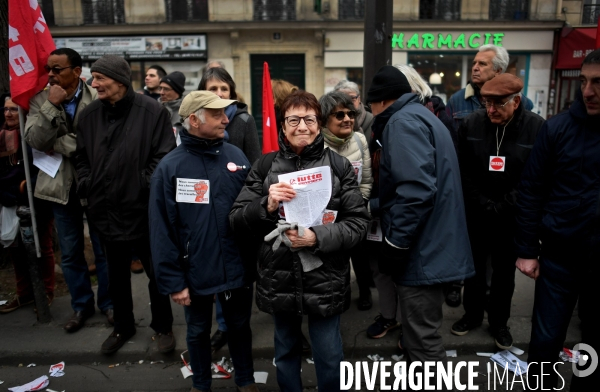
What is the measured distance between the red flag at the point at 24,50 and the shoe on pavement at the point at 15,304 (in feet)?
6.13

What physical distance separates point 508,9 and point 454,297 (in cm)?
1463

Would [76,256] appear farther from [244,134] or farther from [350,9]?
[350,9]

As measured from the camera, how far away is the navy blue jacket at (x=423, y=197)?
98.4 inches

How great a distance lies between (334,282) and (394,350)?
1446 mm

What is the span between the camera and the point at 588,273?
8.41 ft

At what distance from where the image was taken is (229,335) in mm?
3068

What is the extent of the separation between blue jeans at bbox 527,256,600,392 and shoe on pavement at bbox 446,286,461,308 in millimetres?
1384

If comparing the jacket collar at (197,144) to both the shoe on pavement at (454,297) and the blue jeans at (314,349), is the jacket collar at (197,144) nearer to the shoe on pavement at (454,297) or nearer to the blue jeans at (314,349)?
the blue jeans at (314,349)

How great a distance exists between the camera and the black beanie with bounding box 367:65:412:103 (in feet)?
9.13

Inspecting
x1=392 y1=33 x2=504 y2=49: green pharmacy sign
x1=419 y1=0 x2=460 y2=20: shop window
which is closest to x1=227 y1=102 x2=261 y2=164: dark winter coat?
x1=392 y1=33 x2=504 y2=49: green pharmacy sign

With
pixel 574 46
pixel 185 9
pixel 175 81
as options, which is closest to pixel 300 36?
pixel 185 9

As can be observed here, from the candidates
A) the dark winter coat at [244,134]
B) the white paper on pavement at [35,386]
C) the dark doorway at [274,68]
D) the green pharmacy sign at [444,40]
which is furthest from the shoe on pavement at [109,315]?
the green pharmacy sign at [444,40]

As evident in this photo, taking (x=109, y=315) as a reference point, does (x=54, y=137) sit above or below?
above

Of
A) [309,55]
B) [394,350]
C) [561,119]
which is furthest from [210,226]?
[309,55]
